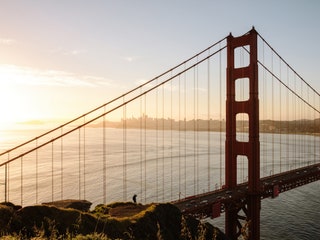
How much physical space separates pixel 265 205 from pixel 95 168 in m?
44.7

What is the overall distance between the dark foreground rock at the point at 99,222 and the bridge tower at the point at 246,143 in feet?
26.5

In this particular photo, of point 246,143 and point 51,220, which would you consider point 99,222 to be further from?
point 246,143

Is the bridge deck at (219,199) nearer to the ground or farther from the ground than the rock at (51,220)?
nearer to the ground

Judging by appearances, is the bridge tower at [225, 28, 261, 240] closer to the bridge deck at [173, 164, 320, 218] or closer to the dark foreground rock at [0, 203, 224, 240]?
the bridge deck at [173, 164, 320, 218]

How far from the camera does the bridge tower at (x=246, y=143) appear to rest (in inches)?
965

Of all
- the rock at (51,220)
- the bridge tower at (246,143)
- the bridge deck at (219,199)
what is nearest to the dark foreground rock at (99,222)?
the rock at (51,220)

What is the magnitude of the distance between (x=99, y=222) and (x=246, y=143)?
1661 cm

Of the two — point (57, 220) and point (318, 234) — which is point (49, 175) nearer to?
point (318, 234)

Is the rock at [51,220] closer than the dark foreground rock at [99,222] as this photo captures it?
No

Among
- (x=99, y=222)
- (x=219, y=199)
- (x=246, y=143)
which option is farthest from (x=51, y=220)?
(x=246, y=143)

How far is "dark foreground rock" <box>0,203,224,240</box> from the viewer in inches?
397

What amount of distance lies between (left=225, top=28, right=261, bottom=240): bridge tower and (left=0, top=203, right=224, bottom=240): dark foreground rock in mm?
8080

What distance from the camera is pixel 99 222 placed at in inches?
475

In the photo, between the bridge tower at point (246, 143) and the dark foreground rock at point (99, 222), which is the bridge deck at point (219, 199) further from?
the dark foreground rock at point (99, 222)
